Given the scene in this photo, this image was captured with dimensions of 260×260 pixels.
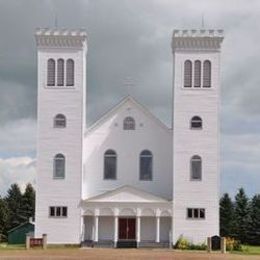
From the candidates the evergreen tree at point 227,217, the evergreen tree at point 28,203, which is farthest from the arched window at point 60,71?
the evergreen tree at point 28,203

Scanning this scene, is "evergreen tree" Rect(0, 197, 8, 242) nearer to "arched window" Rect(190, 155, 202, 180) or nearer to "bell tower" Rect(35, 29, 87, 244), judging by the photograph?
"bell tower" Rect(35, 29, 87, 244)

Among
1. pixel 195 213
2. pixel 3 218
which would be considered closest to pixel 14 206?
pixel 3 218

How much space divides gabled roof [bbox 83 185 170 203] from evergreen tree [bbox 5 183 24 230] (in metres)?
26.4

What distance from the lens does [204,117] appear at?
56625 millimetres

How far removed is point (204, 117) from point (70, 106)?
9.19 m

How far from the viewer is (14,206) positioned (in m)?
85.8

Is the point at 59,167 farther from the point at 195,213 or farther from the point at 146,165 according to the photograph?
the point at 195,213

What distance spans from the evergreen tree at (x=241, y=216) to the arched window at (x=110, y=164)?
17284mm

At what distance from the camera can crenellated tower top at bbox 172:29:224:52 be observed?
56.9 m

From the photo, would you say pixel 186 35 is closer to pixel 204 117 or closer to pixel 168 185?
pixel 204 117

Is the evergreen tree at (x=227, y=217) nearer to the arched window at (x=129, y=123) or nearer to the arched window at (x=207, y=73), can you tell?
the arched window at (x=129, y=123)

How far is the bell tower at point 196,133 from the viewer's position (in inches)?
2196

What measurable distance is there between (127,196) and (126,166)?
290 centimetres

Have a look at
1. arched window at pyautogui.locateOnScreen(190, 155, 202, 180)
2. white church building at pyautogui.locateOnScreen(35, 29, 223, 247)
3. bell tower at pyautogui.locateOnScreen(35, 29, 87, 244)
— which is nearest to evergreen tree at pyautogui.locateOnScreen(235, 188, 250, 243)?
white church building at pyautogui.locateOnScreen(35, 29, 223, 247)
